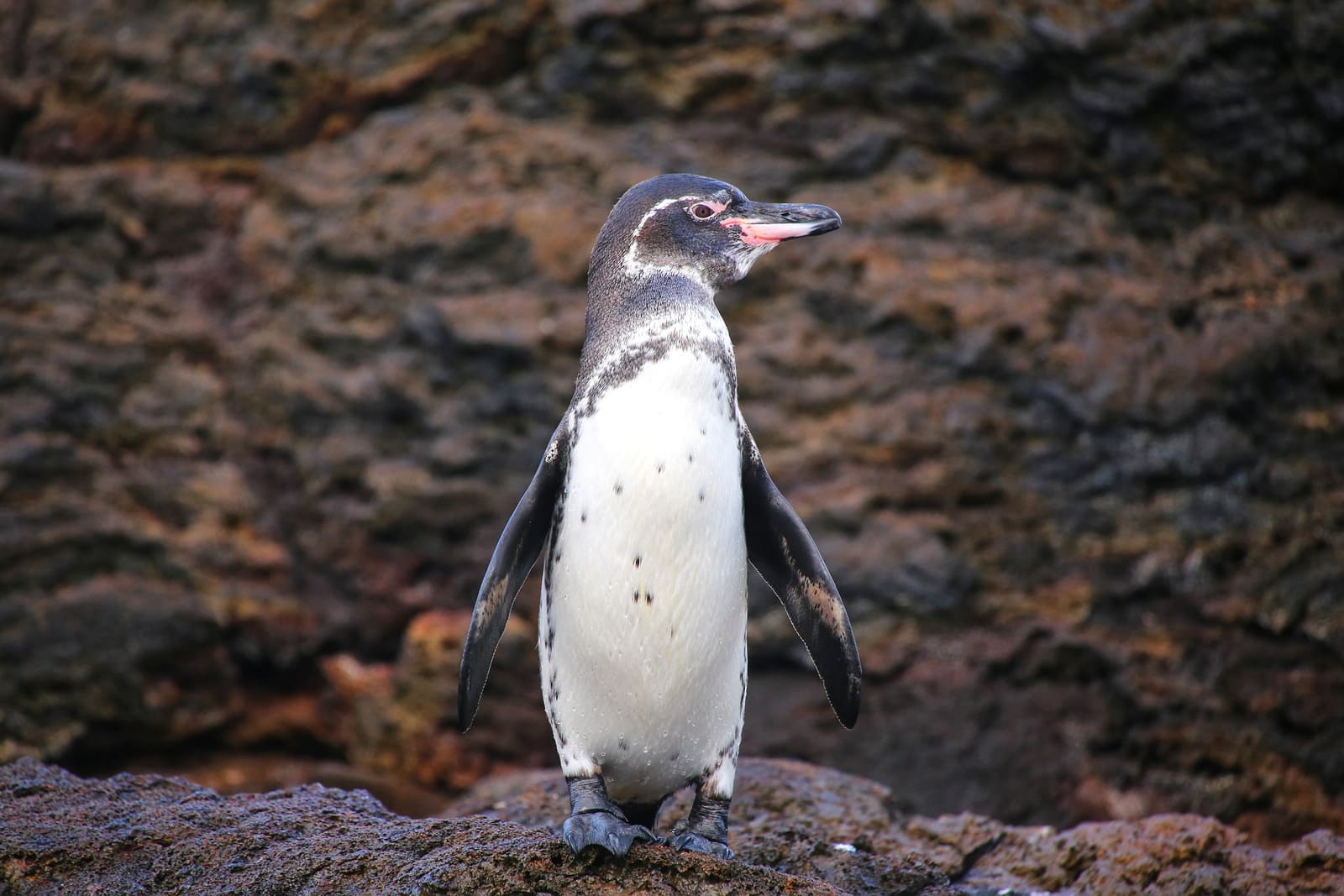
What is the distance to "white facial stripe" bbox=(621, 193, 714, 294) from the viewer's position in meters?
3.15

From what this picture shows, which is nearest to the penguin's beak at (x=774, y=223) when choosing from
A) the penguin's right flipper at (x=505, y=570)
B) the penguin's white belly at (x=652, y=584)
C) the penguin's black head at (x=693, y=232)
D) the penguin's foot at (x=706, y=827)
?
the penguin's black head at (x=693, y=232)

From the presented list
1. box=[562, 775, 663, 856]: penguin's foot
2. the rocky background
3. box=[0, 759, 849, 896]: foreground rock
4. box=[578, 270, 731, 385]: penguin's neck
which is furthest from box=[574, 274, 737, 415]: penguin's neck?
the rocky background

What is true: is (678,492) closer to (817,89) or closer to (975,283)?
(975,283)

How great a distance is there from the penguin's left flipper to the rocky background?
1.92 meters

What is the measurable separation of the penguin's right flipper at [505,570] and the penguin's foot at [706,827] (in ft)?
2.06

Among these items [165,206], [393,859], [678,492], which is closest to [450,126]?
[165,206]

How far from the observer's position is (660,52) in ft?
19.7

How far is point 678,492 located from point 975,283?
3.33 metres

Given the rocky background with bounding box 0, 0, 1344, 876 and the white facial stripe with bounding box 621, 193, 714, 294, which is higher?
the white facial stripe with bounding box 621, 193, 714, 294

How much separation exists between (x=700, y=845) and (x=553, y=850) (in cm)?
40

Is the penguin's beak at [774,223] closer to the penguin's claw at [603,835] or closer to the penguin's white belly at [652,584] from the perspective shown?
the penguin's white belly at [652,584]

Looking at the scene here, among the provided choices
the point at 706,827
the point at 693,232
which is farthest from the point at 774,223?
the point at 706,827

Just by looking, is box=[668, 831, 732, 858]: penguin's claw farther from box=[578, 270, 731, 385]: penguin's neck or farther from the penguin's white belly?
box=[578, 270, 731, 385]: penguin's neck

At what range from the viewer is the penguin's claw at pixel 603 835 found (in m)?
2.42
